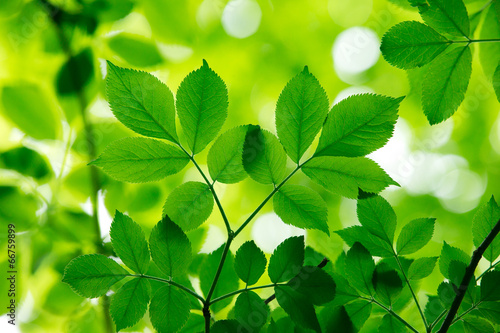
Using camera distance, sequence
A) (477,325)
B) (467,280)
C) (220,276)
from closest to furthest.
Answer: (467,280)
(477,325)
(220,276)

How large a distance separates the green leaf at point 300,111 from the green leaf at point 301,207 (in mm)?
82

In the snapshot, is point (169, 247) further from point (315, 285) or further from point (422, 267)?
point (422, 267)

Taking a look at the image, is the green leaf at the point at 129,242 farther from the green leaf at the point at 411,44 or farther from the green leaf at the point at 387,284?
the green leaf at the point at 411,44

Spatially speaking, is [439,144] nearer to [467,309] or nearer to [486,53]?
[486,53]

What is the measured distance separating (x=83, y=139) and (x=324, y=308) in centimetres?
108

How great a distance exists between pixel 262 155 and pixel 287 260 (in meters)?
0.22

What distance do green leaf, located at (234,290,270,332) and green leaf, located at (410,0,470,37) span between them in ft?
2.28

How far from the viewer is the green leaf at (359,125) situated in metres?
0.67

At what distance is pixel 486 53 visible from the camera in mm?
943

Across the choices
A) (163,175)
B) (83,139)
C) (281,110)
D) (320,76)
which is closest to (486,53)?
(281,110)

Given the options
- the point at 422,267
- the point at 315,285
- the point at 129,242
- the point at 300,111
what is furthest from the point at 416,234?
the point at 129,242

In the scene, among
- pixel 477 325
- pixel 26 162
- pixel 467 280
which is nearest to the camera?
pixel 467 280

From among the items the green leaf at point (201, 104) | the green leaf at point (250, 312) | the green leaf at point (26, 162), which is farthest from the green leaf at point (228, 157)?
the green leaf at point (26, 162)

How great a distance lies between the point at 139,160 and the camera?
710 millimetres
